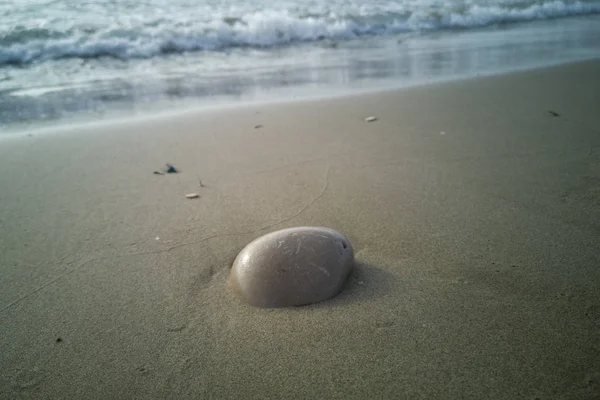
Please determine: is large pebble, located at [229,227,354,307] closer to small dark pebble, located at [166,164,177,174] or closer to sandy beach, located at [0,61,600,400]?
sandy beach, located at [0,61,600,400]

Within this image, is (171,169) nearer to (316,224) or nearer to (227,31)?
(316,224)

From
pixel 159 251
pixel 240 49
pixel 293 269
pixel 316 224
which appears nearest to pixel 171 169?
pixel 159 251

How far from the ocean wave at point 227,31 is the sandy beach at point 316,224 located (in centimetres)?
372

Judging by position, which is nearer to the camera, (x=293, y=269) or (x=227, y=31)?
(x=293, y=269)

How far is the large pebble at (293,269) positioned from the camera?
1.59 meters

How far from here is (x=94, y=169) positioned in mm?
2990

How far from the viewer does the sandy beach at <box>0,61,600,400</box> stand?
4.31ft

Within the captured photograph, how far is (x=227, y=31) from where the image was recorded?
776cm

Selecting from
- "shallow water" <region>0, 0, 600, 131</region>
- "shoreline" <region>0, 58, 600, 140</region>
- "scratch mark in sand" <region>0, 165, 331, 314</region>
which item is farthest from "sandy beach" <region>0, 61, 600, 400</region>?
"shallow water" <region>0, 0, 600, 131</region>

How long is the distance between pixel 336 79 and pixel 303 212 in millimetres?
3284

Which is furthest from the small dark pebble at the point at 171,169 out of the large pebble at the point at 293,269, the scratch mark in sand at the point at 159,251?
the large pebble at the point at 293,269

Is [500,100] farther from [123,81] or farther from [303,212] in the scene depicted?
[123,81]

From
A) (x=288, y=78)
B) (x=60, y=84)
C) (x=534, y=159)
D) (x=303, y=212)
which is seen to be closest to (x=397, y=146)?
(x=534, y=159)

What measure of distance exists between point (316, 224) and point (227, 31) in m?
6.51
